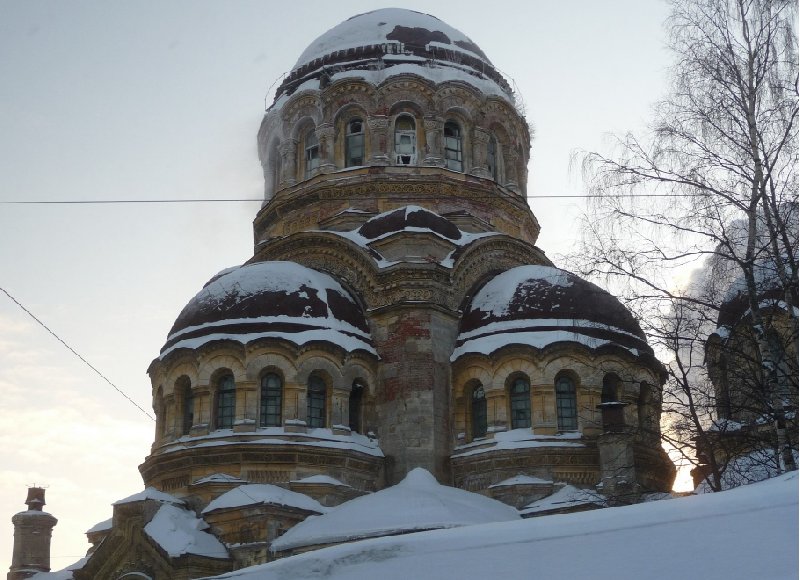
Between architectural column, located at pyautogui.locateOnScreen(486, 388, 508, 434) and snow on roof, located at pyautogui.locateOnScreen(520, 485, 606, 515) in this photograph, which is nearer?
snow on roof, located at pyautogui.locateOnScreen(520, 485, 606, 515)

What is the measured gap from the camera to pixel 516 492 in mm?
20406

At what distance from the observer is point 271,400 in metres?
21.0

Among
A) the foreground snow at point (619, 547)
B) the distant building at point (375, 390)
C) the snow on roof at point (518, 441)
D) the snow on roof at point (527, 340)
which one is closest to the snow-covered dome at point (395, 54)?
the distant building at point (375, 390)

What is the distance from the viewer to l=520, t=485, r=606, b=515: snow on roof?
771 inches

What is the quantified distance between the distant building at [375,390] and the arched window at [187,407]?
29mm

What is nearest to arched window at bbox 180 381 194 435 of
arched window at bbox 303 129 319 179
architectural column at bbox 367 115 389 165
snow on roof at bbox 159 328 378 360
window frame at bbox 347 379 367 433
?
snow on roof at bbox 159 328 378 360

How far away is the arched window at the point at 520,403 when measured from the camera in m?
21.3

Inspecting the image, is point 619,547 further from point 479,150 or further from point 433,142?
point 479,150

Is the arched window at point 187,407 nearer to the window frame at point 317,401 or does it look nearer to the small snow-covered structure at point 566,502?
the window frame at point 317,401

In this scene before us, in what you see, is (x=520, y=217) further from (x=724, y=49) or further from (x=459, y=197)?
(x=724, y=49)

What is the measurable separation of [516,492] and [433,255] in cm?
575

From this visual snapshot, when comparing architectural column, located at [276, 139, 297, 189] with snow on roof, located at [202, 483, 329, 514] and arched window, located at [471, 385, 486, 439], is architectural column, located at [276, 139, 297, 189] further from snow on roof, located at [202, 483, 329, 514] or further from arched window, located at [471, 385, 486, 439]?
snow on roof, located at [202, 483, 329, 514]

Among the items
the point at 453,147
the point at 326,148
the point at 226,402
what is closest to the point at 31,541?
Answer: the point at 226,402

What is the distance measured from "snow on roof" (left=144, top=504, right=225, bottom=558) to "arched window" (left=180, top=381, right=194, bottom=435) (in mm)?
2061
